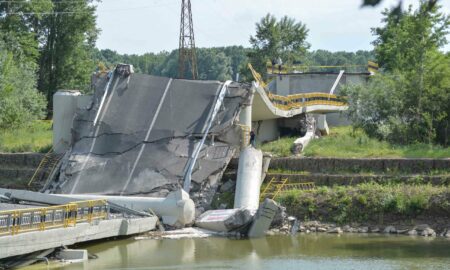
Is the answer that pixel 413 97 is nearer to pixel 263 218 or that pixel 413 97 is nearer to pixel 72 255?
pixel 263 218

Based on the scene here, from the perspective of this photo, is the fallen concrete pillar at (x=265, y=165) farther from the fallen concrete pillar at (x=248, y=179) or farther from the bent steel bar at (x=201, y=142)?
the bent steel bar at (x=201, y=142)

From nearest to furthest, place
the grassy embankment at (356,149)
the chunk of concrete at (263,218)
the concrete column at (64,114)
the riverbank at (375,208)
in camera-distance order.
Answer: the chunk of concrete at (263,218) → the riverbank at (375,208) → the grassy embankment at (356,149) → the concrete column at (64,114)

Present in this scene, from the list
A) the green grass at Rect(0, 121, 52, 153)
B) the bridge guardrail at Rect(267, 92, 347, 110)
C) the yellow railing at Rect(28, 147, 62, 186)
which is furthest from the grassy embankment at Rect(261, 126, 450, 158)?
the green grass at Rect(0, 121, 52, 153)

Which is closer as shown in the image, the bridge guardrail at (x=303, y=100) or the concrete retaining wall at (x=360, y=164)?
the concrete retaining wall at (x=360, y=164)

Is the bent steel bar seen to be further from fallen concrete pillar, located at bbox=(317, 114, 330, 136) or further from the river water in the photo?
fallen concrete pillar, located at bbox=(317, 114, 330, 136)

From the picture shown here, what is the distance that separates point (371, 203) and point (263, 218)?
4.56m

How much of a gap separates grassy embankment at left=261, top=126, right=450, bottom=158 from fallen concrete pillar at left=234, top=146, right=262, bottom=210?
12.6ft

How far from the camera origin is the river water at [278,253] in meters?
21.6

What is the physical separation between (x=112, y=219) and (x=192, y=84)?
11.3 metres

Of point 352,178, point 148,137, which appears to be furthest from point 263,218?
point 148,137

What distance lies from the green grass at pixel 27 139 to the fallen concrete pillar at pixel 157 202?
8.27 meters

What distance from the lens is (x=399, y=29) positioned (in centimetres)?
4594

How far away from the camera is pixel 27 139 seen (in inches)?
1582

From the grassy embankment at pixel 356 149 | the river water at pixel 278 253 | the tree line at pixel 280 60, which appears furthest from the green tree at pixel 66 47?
the river water at pixel 278 253
